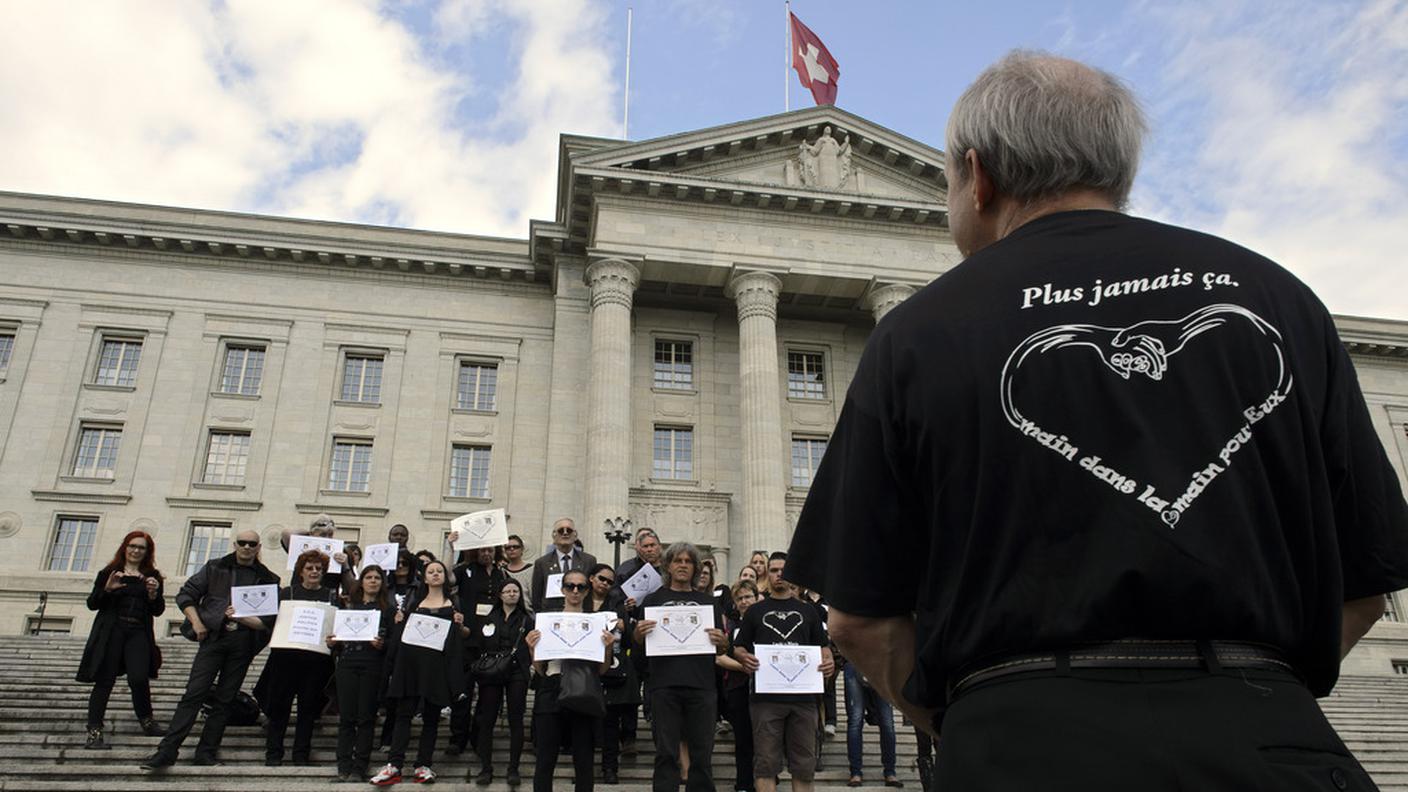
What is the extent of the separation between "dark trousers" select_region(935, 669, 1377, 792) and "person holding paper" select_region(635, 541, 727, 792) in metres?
8.38

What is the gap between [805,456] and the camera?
33969 mm

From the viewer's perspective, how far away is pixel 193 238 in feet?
109

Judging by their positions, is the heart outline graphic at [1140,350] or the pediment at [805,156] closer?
the heart outline graphic at [1140,350]

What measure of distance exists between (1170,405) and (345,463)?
3271cm

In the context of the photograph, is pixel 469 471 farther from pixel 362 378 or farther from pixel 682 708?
pixel 682 708

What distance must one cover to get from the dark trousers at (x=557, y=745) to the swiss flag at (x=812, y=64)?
95.8ft

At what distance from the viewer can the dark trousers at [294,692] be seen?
38.1 ft

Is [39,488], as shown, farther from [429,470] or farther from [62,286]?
[429,470]

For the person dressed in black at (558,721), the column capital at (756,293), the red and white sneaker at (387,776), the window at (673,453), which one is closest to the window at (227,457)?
the window at (673,453)

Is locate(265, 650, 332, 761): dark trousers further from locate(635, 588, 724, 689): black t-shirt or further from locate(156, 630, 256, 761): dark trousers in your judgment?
locate(635, 588, 724, 689): black t-shirt

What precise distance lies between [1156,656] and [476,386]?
3344 cm

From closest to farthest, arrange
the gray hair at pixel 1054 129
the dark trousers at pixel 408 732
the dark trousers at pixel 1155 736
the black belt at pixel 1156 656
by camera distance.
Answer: the dark trousers at pixel 1155 736
the black belt at pixel 1156 656
the gray hair at pixel 1054 129
the dark trousers at pixel 408 732

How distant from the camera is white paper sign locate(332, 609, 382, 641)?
11461 mm

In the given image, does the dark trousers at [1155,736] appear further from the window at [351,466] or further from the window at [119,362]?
the window at [119,362]
